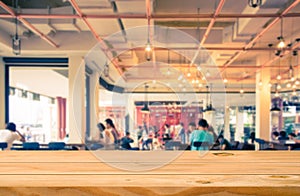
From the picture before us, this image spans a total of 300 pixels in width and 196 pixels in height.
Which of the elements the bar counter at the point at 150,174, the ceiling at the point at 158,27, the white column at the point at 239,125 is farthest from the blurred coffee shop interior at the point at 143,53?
the white column at the point at 239,125

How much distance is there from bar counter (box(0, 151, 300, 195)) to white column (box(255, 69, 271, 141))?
978cm

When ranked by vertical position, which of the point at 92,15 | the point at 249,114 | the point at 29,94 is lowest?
the point at 249,114

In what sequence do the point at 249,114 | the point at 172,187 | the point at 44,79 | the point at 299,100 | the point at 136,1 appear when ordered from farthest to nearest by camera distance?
the point at 249,114 < the point at 299,100 < the point at 44,79 < the point at 136,1 < the point at 172,187

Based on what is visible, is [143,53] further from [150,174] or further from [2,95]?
[150,174]

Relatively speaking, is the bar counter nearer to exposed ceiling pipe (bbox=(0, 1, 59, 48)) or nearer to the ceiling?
the ceiling

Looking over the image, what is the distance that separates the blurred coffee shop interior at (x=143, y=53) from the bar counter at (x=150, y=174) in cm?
57

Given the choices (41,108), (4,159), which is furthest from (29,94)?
(4,159)

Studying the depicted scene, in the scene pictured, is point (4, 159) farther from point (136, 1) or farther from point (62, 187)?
point (136, 1)

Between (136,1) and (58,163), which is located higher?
(136,1)

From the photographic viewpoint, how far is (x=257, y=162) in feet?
3.34

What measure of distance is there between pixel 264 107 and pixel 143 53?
4315 millimetres

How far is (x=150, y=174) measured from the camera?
0.83 metres

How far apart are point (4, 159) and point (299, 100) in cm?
1603

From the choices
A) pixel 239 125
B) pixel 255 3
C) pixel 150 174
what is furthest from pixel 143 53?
pixel 239 125
